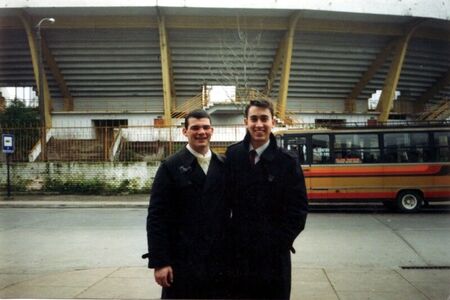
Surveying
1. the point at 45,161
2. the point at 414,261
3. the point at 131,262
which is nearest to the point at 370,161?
the point at 414,261

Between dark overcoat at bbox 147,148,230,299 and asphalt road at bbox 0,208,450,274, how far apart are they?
156 inches

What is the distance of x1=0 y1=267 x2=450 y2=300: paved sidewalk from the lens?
4.94 metres

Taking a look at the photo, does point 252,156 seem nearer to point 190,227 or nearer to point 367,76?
point 190,227

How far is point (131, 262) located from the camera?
6.93 metres

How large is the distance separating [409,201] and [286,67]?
507 inches

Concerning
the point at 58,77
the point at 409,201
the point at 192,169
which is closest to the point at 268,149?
the point at 192,169

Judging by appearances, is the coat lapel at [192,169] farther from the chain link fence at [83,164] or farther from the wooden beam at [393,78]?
the wooden beam at [393,78]

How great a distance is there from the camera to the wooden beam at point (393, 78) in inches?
979

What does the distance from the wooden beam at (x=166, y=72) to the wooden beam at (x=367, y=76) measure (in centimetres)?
1045

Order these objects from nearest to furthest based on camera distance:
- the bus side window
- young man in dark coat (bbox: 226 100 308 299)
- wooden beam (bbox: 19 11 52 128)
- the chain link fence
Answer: young man in dark coat (bbox: 226 100 308 299)
the bus side window
the chain link fence
wooden beam (bbox: 19 11 52 128)

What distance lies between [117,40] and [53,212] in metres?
12.7

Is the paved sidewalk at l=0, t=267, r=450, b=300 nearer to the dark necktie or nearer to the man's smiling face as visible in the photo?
the dark necktie

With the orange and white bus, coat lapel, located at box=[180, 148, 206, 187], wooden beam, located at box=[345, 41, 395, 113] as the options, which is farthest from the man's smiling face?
wooden beam, located at box=[345, 41, 395, 113]

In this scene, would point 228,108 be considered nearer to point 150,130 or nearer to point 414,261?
point 150,130
